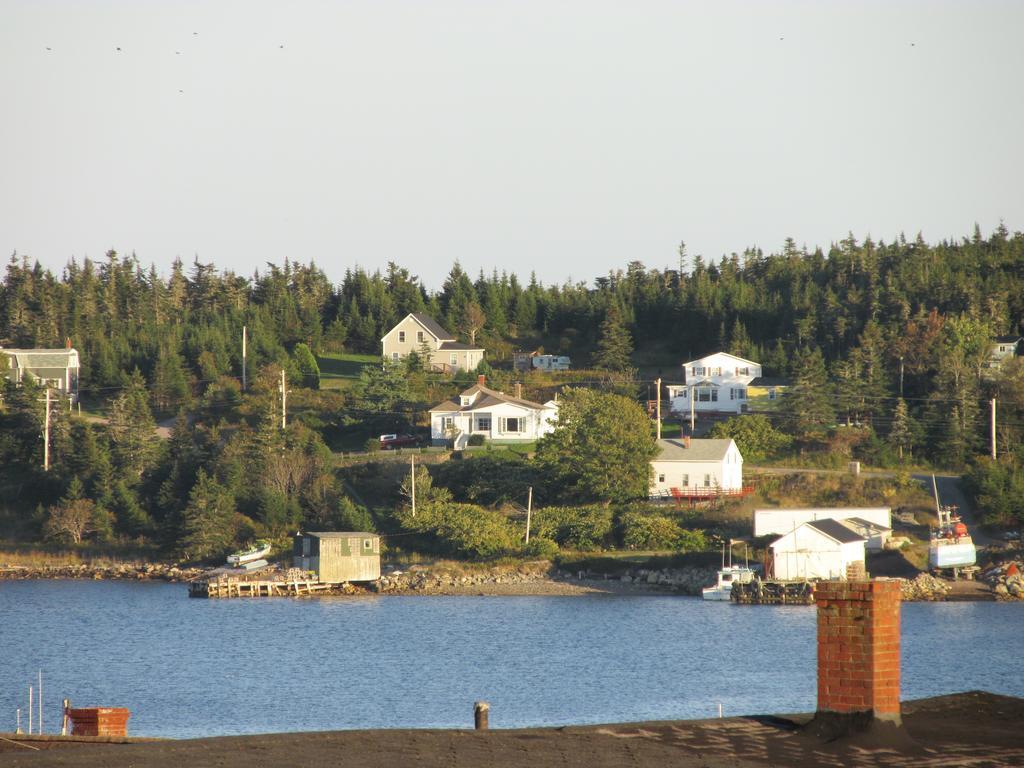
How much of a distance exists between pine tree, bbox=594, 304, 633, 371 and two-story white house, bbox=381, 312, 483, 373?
9.59 metres

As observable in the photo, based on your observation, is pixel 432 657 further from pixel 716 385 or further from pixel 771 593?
pixel 716 385

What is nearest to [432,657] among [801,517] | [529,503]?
[529,503]

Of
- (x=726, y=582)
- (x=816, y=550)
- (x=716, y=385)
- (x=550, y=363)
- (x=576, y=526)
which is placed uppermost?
(x=550, y=363)

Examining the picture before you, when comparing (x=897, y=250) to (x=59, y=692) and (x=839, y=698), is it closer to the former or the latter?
(x=59, y=692)

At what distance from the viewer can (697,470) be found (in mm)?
72750

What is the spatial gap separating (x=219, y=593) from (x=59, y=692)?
23223 mm

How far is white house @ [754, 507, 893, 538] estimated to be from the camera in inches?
2520

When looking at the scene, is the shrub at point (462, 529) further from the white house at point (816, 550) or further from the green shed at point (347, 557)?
the white house at point (816, 550)

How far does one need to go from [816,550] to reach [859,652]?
2084 inches

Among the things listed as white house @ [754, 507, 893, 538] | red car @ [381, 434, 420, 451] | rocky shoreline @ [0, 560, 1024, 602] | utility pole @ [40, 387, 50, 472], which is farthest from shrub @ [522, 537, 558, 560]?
utility pole @ [40, 387, 50, 472]

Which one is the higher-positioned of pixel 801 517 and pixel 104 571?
pixel 801 517

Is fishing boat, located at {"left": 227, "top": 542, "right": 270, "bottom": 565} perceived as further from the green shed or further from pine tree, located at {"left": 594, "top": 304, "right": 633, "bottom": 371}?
pine tree, located at {"left": 594, "top": 304, "right": 633, "bottom": 371}

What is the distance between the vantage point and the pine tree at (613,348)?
106 meters

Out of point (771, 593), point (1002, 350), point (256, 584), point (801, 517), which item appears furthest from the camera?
point (1002, 350)
